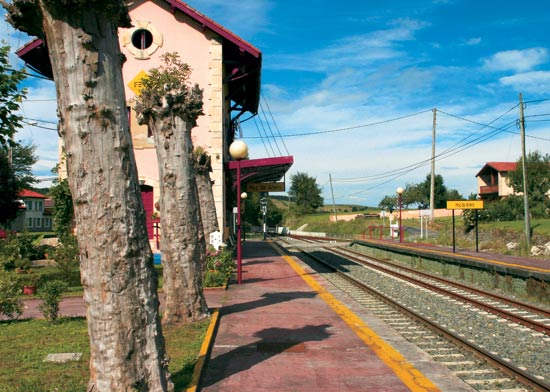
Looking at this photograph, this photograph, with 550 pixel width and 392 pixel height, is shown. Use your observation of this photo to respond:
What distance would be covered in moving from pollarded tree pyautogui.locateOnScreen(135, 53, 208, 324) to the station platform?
0.84 meters

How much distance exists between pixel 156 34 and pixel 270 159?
915 cm

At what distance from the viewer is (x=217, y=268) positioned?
14688mm

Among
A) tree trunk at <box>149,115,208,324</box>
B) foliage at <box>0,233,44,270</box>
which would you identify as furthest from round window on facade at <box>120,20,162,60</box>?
tree trunk at <box>149,115,208,324</box>

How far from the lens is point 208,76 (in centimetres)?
2216

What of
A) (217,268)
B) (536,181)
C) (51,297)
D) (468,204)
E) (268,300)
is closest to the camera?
(51,297)

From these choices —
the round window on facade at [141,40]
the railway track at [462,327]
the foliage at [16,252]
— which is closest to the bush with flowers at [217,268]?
the railway track at [462,327]

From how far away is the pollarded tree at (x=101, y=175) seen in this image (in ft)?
14.7

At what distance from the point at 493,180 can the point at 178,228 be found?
6939cm

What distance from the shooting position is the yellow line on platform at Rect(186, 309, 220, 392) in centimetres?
573

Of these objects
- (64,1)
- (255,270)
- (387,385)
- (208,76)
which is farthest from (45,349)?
(208,76)

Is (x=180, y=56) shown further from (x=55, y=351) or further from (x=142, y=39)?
(x=55, y=351)

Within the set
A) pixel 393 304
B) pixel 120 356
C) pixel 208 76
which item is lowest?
pixel 393 304

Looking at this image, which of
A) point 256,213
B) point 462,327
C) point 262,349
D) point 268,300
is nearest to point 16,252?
point 268,300

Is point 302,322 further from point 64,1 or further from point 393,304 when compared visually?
point 64,1
